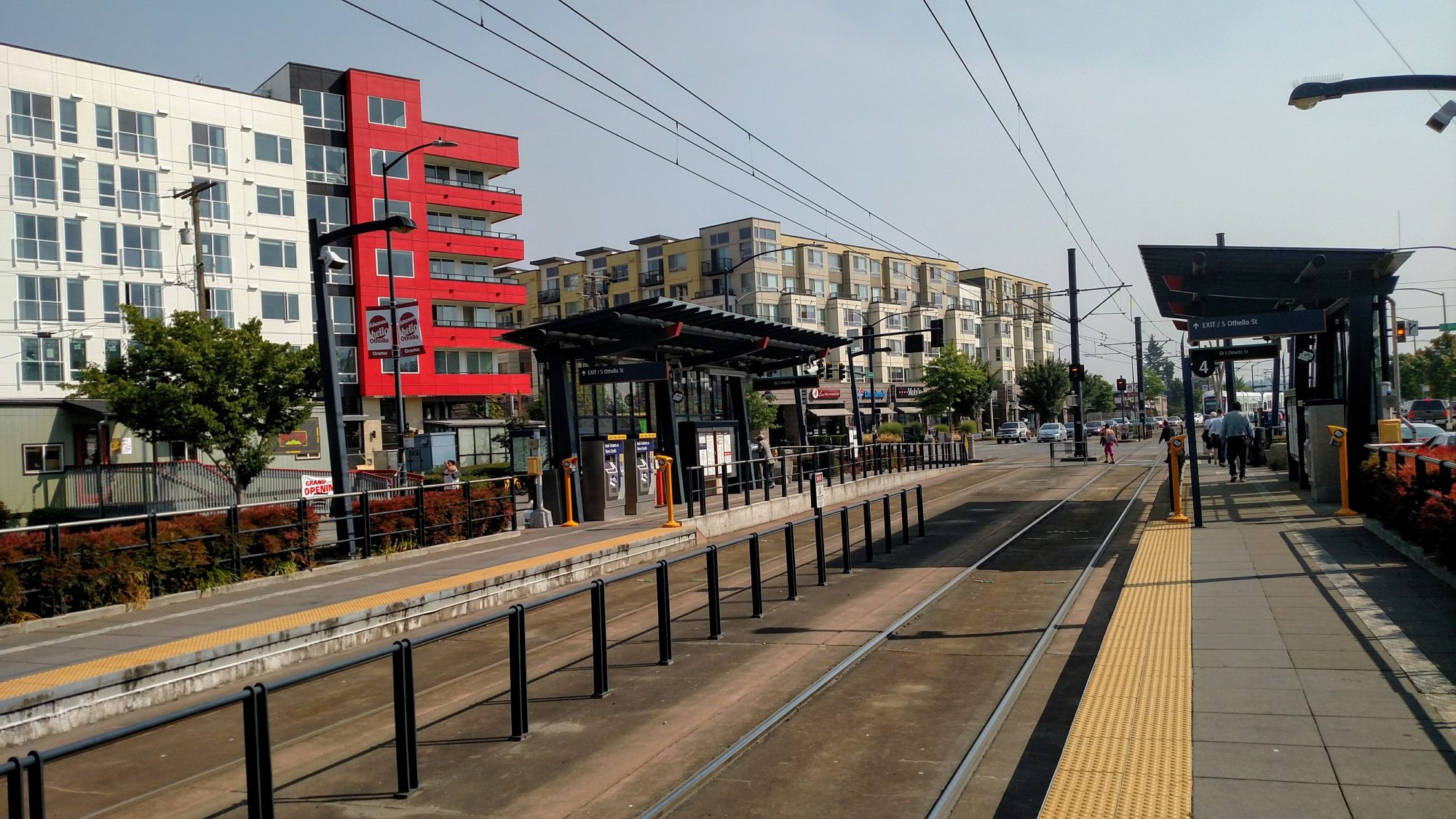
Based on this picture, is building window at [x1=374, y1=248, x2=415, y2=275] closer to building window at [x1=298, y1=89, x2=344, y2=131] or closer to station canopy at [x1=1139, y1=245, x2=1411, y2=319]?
building window at [x1=298, y1=89, x2=344, y2=131]

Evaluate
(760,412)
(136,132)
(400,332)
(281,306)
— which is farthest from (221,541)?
(760,412)

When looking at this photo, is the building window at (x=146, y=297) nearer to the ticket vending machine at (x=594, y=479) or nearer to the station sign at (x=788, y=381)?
the station sign at (x=788, y=381)

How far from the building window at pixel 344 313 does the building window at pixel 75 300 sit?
11.6 m

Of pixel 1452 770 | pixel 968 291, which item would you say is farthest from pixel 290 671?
pixel 968 291

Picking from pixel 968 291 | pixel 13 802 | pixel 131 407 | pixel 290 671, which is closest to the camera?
pixel 13 802

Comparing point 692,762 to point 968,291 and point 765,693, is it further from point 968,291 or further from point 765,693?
point 968,291

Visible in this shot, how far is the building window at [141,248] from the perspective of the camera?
43906 millimetres

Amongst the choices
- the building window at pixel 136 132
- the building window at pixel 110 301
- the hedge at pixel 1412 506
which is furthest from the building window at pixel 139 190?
the hedge at pixel 1412 506

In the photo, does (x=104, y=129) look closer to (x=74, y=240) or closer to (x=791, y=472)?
(x=74, y=240)

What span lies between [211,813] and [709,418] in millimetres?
21736

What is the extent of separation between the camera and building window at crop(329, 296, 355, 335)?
5216 cm

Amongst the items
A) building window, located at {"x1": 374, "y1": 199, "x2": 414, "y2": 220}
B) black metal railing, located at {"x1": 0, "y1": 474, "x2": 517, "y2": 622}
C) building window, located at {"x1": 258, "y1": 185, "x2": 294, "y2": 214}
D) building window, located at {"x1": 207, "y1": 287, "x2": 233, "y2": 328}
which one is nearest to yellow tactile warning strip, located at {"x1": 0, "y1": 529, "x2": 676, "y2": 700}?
black metal railing, located at {"x1": 0, "y1": 474, "x2": 517, "y2": 622}

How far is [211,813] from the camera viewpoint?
205 inches

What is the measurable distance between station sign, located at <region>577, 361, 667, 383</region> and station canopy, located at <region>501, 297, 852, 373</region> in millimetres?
337
